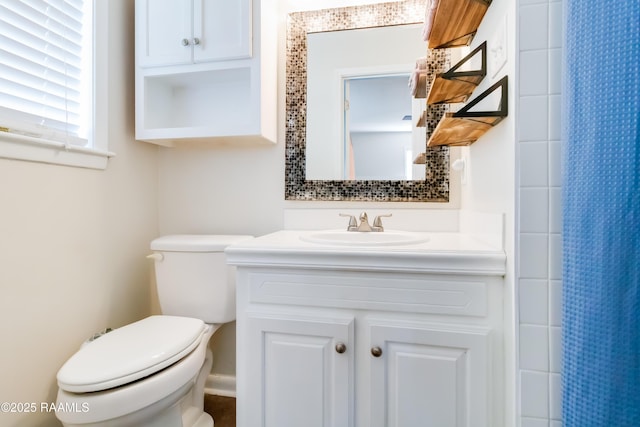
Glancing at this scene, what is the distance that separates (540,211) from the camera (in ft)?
2.43

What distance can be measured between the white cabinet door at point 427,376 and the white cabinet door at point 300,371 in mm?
86

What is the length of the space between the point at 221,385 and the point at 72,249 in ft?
3.14

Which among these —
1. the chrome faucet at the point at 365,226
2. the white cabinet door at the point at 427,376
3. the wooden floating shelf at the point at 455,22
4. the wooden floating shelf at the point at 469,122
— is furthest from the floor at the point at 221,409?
the wooden floating shelf at the point at 455,22

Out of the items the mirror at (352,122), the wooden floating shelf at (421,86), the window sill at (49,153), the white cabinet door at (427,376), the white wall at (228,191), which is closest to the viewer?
the white cabinet door at (427,376)

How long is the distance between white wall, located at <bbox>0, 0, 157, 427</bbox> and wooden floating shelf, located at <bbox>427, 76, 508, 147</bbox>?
52.8 inches

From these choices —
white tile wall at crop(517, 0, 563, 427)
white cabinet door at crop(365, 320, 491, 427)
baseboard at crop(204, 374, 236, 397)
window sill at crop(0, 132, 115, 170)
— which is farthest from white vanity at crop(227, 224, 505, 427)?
window sill at crop(0, 132, 115, 170)

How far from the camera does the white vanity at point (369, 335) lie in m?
0.87

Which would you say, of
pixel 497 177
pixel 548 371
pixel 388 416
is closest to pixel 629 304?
pixel 548 371

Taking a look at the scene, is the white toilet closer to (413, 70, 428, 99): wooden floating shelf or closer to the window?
the window

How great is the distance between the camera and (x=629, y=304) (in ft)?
1.79

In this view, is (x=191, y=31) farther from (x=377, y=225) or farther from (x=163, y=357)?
(x=163, y=357)

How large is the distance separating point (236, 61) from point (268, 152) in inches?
16.5

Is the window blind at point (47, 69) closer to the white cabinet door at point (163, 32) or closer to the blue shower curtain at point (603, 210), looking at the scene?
the white cabinet door at point (163, 32)

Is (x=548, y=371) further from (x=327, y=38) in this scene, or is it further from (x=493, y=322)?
(x=327, y=38)
